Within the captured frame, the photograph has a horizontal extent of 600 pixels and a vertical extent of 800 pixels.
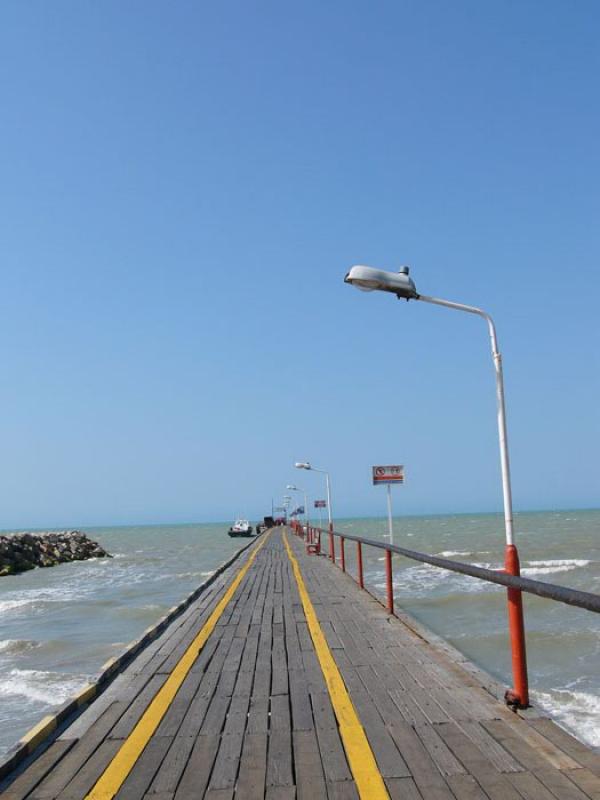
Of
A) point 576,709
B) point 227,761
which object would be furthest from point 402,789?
point 576,709

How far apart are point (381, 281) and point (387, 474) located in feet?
25.2

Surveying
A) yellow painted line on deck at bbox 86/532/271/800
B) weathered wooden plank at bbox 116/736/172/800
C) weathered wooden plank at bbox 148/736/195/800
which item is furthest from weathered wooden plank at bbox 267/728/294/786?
yellow painted line on deck at bbox 86/532/271/800

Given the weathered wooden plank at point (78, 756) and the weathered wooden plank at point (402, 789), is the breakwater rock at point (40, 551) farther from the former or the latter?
the weathered wooden plank at point (402, 789)

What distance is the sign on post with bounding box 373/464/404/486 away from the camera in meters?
13.1

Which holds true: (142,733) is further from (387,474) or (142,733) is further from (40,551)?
(40,551)

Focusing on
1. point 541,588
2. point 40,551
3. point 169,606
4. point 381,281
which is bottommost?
point 40,551

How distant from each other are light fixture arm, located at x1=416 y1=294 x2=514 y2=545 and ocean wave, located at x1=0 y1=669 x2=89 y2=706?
244 inches

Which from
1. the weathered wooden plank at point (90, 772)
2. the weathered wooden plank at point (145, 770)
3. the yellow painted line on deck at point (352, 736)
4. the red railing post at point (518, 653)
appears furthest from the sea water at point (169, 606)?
the weathered wooden plank at point (145, 770)

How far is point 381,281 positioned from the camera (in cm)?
601

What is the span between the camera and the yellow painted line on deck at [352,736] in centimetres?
345

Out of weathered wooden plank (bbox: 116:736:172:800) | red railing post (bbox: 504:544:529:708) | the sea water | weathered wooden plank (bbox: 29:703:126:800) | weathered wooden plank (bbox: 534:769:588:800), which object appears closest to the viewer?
weathered wooden plank (bbox: 534:769:588:800)

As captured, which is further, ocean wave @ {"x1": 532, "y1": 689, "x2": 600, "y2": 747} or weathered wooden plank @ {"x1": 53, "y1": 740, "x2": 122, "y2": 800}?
ocean wave @ {"x1": 532, "y1": 689, "x2": 600, "y2": 747}

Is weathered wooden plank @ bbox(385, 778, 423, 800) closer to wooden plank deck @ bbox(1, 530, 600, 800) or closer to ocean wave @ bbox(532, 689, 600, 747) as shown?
wooden plank deck @ bbox(1, 530, 600, 800)

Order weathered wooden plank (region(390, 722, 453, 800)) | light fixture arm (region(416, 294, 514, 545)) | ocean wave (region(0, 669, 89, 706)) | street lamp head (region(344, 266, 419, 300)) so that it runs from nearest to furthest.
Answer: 1. weathered wooden plank (region(390, 722, 453, 800))
2. light fixture arm (region(416, 294, 514, 545))
3. street lamp head (region(344, 266, 419, 300))
4. ocean wave (region(0, 669, 89, 706))
